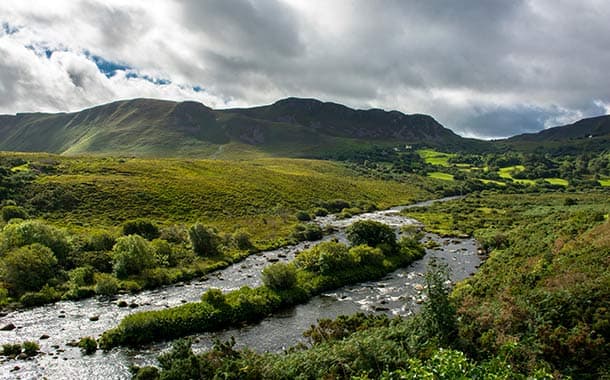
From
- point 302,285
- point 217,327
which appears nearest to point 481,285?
point 302,285

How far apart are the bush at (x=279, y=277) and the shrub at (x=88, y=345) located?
82.0 feet

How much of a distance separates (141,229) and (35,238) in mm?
22001

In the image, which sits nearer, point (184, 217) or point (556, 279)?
point (556, 279)

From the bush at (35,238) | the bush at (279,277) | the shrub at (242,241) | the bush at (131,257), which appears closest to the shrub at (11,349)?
the bush at (131,257)

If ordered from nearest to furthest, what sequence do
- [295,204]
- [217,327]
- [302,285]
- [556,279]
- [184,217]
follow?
[556,279] < [217,327] < [302,285] < [184,217] < [295,204]

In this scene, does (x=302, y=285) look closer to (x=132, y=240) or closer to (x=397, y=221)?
(x=132, y=240)

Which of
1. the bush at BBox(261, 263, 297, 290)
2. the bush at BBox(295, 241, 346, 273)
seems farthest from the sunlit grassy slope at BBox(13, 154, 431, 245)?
the bush at BBox(261, 263, 297, 290)

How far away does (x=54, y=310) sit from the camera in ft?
170

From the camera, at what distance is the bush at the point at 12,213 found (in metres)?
85.8

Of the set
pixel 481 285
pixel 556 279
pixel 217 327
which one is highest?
pixel 556 279

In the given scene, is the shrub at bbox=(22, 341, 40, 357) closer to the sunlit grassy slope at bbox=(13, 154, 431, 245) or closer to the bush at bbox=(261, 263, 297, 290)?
the bush at bbox=(261, 263, 297, 290)

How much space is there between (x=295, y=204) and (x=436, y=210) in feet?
194

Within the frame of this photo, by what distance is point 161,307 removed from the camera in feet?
174

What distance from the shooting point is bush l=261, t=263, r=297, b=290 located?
190ft
